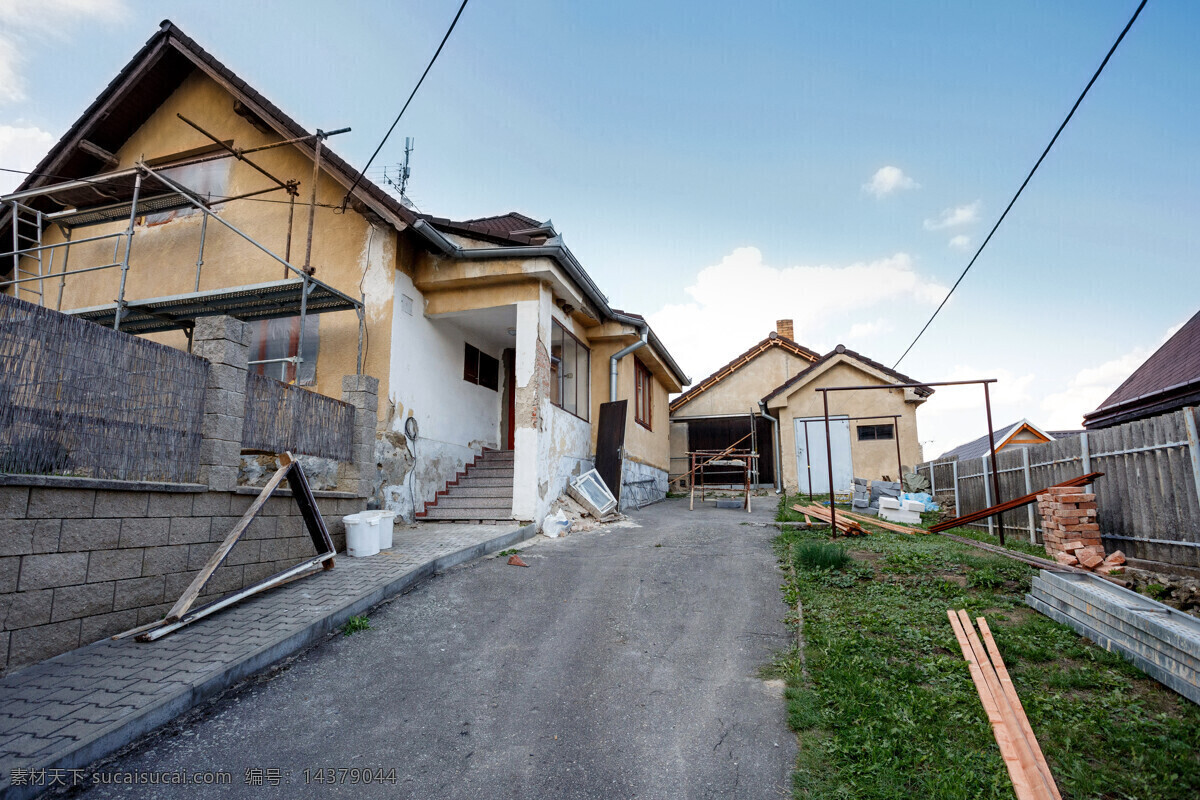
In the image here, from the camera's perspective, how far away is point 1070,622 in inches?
161

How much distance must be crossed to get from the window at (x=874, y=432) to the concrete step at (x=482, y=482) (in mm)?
11578

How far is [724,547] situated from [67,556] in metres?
6.31

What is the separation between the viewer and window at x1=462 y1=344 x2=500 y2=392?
422 inches

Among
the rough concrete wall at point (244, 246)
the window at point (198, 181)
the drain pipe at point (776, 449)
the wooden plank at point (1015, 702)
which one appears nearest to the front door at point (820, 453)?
the drain pipe at point (776, 449)

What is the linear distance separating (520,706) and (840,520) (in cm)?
670

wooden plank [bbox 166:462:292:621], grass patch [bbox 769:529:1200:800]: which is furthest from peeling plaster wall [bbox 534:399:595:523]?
grass patch [bbox 769:529:1200:800]

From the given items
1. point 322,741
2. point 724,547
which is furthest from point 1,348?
point 724,547

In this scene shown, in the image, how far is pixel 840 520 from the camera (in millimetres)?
8664

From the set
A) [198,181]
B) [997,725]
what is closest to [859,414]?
[997,725]

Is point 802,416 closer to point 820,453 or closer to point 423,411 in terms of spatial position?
point 820,453

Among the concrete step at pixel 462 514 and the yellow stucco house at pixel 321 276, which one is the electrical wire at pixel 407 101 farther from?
the concrete step at pixel 462 514

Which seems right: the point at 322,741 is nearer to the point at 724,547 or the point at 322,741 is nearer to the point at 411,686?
the point at 411,686

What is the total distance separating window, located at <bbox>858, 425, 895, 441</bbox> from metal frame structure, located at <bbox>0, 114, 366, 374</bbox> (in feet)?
45.9

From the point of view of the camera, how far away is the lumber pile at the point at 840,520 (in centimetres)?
816
